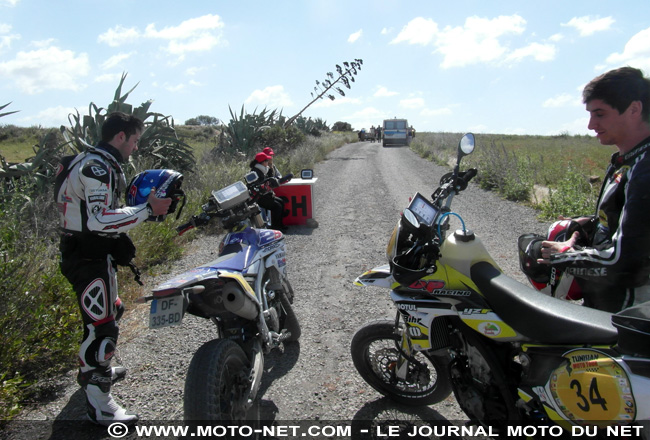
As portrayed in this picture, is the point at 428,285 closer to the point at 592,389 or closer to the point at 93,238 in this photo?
the point at 592,389

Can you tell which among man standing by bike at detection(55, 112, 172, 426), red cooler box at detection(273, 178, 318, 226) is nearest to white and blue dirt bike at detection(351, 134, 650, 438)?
man standing by bike at detection(55, 112, 172, 426)

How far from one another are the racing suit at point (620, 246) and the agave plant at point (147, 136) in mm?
7084

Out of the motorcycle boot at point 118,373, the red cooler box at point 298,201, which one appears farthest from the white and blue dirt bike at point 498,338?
the red cooler box at point 298,201

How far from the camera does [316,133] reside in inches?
1378

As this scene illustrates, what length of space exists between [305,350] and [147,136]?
6321mm

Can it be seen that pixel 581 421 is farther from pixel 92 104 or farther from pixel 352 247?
pixel 92 104

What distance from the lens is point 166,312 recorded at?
2.19 m

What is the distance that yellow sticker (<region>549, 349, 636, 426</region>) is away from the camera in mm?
1650

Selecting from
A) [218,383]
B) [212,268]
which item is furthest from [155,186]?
Answer: [218,383]

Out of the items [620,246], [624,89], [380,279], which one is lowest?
[380,279]

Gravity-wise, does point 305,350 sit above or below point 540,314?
below

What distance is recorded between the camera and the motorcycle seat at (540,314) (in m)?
1.82

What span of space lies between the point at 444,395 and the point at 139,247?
164 inches

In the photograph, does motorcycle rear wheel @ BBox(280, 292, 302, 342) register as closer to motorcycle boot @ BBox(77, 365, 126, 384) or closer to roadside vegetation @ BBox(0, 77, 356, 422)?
motorcycle boot @ BBox(77, 365, 126, 384)
